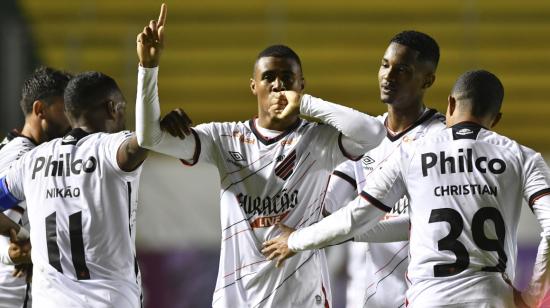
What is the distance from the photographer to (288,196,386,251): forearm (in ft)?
17.7

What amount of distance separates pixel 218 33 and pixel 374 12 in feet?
7.74

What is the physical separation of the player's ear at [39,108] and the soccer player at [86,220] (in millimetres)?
930

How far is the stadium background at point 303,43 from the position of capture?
47.1 feet

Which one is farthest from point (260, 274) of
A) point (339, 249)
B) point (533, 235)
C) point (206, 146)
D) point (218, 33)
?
point (218, 33)

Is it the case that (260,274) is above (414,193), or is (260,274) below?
below

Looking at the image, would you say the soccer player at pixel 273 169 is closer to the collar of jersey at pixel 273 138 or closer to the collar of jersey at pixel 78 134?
the collar of jersey at pixel 273 138

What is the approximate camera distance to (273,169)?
5.94 m

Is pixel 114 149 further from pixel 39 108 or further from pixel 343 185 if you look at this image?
pixel 343 185

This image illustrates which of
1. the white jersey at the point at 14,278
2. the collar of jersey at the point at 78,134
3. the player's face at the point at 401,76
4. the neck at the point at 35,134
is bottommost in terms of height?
the white jersey at the point at 14,278

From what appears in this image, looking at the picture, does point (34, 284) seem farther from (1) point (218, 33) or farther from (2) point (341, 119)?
(1) point (218, 33)

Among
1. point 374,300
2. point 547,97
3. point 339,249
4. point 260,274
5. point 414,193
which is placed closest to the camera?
point 414,193

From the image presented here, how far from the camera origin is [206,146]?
5.99 meters

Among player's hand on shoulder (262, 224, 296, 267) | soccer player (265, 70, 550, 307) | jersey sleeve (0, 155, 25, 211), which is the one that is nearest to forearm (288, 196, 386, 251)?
soccer player (265, 70, 550, 307)

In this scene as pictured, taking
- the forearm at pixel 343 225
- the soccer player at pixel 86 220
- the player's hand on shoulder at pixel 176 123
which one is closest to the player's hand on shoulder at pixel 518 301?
the forearm at pixel 343 225
